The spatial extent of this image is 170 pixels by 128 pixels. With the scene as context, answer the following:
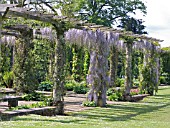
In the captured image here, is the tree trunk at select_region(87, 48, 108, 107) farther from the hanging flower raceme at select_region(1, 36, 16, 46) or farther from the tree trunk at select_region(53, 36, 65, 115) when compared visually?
the hanging flower raceme at select_region(1, 36, 16, 46)

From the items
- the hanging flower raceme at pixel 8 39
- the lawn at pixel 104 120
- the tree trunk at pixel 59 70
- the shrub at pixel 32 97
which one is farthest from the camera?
the hanging flower raceme at pixel 8 39

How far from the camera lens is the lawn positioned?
25.4 ft

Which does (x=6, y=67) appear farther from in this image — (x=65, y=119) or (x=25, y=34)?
(x=65, y=119)

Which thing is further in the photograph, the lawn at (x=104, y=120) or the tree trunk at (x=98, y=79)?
the tree trunk at (x=98, y=79)

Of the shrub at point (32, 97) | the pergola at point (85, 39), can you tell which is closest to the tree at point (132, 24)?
the pergola at point (85, 39)

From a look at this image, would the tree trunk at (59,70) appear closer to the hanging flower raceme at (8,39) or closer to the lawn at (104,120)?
the lawn at (104,120)

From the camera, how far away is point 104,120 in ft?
30.4

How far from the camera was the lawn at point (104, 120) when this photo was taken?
7753 mm

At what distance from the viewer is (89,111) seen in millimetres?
11133

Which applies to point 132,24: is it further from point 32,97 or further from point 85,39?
point 85,39

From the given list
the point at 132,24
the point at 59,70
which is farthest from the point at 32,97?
the point at 132,24

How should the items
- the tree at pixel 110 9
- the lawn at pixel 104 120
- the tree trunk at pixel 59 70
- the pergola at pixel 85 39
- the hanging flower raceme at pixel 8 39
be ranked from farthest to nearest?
the tree at pixel 110 9, the hanging flower raceme at pixel 8 39, the tree trunk at pixel 59 70, the pergola at pixel 85 39, the lawn at pixel 104 120

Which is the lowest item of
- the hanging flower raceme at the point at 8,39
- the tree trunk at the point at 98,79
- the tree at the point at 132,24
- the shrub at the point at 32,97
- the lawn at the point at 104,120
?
the lawn at the point at 104,120

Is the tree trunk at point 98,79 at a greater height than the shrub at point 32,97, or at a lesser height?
greater
